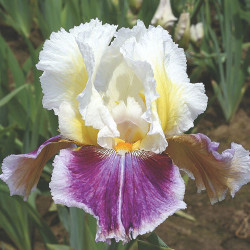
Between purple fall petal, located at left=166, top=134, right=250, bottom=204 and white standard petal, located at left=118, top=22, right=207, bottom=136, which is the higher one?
white standard petal, located at left=118, top=22, right=207, bottom=136

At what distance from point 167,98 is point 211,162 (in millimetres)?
156

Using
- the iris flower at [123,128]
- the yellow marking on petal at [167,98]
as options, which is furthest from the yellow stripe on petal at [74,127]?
the yellow marking on petal at [167,98]

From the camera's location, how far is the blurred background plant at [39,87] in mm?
1236

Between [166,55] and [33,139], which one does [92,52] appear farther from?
[33,139]

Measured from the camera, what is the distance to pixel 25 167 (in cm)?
81

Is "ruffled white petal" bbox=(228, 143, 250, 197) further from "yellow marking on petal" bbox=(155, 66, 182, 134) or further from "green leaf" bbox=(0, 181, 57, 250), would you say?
"green leaf" bbox=(0, 181, 57, 250)

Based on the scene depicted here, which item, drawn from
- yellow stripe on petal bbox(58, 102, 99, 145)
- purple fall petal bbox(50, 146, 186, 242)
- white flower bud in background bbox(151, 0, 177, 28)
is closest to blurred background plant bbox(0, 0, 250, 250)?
white flower bud in background bbox(151, 0, 177, 28)

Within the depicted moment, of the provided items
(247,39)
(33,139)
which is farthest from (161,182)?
(247,39)

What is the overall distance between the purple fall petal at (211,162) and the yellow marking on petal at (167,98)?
0.04 m

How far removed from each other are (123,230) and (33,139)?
779 millimetres

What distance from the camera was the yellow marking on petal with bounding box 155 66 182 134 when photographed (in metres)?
0.84

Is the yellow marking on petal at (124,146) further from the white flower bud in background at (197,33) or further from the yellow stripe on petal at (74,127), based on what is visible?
the white flower bud in background at (197,33)

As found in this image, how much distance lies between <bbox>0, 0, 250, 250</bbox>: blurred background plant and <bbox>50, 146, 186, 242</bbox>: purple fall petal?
0.12 meters

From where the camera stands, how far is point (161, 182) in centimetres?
76
